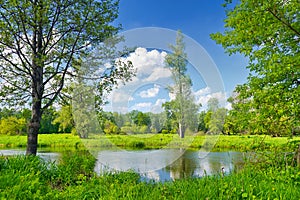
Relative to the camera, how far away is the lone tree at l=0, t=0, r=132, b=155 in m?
9.22

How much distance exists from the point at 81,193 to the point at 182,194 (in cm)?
208

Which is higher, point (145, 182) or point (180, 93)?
point (180, 93)

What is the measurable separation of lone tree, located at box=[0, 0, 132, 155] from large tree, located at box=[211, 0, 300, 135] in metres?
5.03

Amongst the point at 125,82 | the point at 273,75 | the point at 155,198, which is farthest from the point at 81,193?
the point at 125,82

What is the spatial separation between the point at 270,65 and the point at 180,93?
11.1 feet

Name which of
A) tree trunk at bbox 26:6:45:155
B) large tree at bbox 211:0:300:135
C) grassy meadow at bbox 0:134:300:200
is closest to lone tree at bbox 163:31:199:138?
grassy meadow at bbox 0:134:300:200

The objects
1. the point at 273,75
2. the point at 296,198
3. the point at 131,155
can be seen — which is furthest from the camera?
the point at 131,155

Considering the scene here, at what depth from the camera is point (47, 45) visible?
34.3 feet

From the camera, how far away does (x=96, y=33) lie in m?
9.97

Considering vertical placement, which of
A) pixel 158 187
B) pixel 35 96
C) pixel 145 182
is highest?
pixel 35 96

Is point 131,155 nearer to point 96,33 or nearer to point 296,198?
point 96,33

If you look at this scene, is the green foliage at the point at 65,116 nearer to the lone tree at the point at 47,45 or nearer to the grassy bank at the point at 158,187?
the lone tree at the point at 47,45

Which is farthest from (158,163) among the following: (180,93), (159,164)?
(180,93)

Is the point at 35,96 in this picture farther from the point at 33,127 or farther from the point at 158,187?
the point at 158,187
